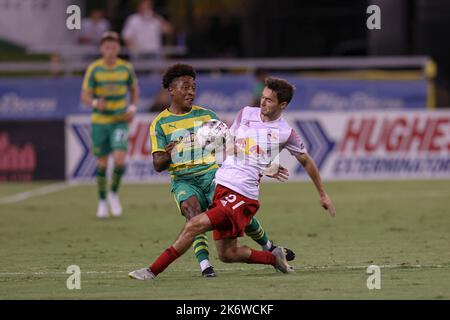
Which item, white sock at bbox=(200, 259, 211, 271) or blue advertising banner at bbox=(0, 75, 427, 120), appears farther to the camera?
blue advertising banner at bbox=(0, 75, 427, 120)

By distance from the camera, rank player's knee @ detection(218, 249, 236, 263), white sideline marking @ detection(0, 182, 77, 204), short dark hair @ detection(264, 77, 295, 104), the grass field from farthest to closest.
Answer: white sideline marking @ detection(0, 182, 77, 204), short dark hair @ detection(264, 77, 295, 104), player's knee @ detection(218, 249, 236, 263), the grass field

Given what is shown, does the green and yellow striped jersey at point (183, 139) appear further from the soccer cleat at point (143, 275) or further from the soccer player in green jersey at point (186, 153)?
the soccer cleat at point (143, 275)

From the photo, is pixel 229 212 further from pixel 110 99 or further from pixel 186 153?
pixel 110 99

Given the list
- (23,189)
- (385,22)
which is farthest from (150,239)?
(385,22)

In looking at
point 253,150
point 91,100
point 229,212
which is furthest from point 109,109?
point 229,212

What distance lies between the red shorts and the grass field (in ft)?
1.47

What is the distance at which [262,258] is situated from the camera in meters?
11.1

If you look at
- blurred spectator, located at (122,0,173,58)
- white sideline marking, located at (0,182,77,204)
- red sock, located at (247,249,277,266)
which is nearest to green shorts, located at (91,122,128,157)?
white sideline marking, located at (0,182,77,204)

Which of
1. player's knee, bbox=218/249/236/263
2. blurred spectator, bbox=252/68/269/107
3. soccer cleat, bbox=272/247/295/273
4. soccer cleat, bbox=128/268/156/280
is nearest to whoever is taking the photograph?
soccer cleat, bbox=128/268/156/280

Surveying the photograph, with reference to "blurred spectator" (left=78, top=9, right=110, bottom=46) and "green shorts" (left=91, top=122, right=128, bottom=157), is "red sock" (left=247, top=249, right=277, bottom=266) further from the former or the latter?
"blurred spectator" (left=78, top=9, right=110, bottom=46)

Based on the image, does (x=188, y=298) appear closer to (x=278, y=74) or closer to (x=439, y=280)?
(x=439, y=280)

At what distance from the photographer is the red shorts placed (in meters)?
10.8

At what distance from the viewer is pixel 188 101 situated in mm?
11289
